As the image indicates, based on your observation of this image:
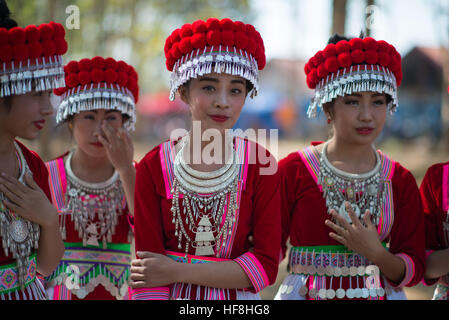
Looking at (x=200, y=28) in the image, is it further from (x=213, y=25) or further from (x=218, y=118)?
→ (x=218, y=118)

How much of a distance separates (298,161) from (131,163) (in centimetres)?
112

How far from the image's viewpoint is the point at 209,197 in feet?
8.14

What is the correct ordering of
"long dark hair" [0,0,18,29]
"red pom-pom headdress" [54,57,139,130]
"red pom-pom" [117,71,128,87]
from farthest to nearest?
"red pom-pom" [117,71,128,87] → "red pom-pom headdress" [54,57,139,130] → "long dark hair" [0,0,18,29]

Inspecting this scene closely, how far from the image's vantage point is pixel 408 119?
24.9m

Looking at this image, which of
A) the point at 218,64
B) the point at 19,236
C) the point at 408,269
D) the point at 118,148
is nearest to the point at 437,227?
the point at 408,269

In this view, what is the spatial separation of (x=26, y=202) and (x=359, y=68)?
2.00m

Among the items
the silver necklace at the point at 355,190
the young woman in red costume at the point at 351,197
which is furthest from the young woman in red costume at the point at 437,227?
the silver necklace at the point at 355,190

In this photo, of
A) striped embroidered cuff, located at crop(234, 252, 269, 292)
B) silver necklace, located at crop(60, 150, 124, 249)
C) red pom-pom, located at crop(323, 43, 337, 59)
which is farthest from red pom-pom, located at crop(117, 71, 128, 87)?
striped embroidered cuff, located at crop(234, 252, 269, 292)

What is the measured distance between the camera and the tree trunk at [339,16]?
6719mm

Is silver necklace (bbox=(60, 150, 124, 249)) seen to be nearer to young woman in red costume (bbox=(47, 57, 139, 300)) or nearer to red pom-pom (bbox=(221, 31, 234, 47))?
young woman in red costume (bbox=(47, 57, 139, 300))

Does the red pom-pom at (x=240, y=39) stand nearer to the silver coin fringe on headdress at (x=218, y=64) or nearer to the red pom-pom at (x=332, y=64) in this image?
the silver coin fringe on headdress at (x=218, y=64)

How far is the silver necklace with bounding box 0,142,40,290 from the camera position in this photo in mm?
2158
